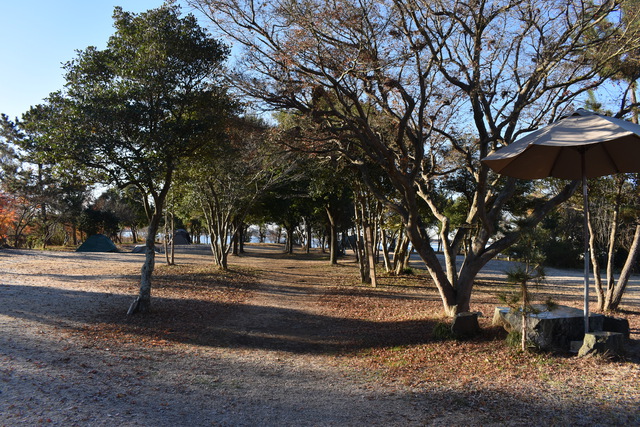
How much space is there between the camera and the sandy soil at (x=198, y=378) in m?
4.52

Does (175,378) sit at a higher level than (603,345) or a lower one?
lower

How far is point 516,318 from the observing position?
6.77m

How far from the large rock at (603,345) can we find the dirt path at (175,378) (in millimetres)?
2444

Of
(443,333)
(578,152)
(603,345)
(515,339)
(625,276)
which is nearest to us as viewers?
(603,345)

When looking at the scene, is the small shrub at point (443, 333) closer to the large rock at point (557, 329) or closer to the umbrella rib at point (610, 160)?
the large rock at point (557, 329)

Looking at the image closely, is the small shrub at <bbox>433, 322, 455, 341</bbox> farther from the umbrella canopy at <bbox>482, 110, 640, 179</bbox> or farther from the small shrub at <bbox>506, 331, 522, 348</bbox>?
the umbrella canopy at <bbox>482, 110, 640, 179</bbox>

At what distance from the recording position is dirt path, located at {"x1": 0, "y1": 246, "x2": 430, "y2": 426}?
4.55 meters

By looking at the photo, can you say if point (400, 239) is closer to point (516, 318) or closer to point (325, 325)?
point (325, 325)

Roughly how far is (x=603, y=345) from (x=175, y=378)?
5560 mm

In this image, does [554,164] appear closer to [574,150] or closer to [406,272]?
[574,150]

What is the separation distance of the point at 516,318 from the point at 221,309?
7473 millimetres

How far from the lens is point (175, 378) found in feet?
19.6

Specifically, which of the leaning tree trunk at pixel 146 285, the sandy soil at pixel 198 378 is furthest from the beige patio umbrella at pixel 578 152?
the leaning tree trunk at pixel 146 285

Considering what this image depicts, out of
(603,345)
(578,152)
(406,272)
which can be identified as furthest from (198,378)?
(406,272)
